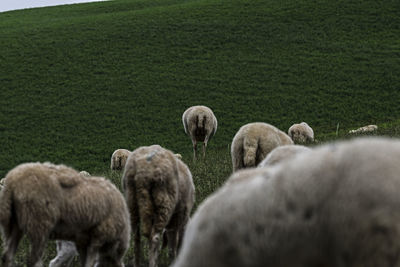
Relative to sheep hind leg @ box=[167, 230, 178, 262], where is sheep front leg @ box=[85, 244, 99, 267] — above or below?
above

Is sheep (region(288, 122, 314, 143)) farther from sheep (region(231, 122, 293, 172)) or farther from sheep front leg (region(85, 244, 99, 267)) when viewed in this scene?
sheep front leg (region(85, 244, 99, 267))

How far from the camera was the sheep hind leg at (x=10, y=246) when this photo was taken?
4.39 m

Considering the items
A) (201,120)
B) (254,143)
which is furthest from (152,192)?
(201,120)

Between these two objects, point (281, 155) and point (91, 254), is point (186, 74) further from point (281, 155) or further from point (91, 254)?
point (91, 254)

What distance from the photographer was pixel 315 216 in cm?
217

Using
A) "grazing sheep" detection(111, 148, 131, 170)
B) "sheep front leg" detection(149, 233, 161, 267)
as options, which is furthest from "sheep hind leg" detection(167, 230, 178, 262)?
"grazing sheep" detection(111, 148, 131, 170)

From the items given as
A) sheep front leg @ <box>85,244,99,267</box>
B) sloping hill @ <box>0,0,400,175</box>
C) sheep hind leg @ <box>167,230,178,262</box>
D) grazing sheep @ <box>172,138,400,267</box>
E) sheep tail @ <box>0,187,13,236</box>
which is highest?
grazing sheep @ <box>172,138,400,267</box>

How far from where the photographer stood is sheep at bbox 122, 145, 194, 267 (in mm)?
5586

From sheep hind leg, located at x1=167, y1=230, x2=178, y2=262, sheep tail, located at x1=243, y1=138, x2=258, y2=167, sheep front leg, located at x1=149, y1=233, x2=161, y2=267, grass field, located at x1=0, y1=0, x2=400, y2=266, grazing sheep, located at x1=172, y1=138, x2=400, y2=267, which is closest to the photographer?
grazing sheep, located at x1=172, y1=138, x2=400, y2=267

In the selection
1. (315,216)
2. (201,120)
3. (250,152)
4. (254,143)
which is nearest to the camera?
(315,216)

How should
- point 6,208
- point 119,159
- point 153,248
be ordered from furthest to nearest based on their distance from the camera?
point 119,159 < point 153,248 < point 6,208

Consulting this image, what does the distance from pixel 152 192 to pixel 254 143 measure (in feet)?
9.01

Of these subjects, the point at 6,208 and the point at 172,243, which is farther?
the point at 172,243

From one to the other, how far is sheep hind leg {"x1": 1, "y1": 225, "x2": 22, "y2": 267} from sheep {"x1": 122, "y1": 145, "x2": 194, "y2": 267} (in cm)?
145
